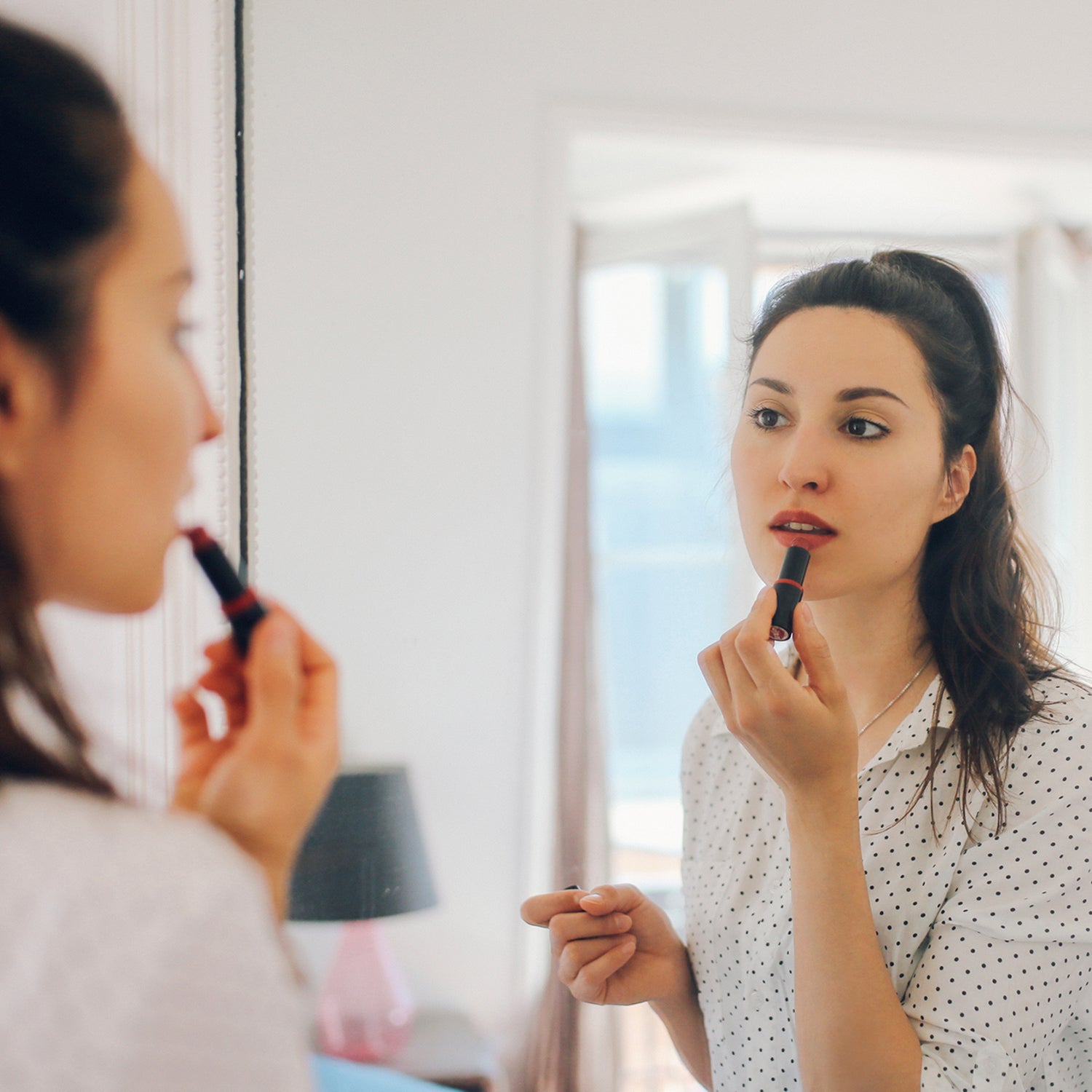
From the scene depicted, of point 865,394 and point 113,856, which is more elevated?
point 865,394

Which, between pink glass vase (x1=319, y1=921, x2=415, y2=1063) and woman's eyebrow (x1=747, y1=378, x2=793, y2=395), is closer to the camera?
woman's eyebrow (x1=747, y1=378, x2=793, y2=395)

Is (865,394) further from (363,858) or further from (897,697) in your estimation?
(363,858)

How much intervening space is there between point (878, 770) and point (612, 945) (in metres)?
0.29

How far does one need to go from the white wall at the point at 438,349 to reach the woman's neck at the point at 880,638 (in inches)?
43.5

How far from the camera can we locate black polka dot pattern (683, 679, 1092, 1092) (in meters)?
0.75

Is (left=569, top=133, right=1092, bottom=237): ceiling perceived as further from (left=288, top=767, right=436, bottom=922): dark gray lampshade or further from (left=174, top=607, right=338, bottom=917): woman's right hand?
(left=174, top=607, right=338, bottom=917): woman's right hand

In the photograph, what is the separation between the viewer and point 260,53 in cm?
194

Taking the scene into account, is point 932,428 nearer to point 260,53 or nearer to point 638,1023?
point 260,53

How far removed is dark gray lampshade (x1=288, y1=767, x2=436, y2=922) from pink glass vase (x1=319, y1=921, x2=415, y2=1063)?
15 cm

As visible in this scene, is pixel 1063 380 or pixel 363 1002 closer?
pixel 363 1002

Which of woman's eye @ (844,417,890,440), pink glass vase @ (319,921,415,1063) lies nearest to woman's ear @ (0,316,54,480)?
woman's eye @ (844,417,890,440)

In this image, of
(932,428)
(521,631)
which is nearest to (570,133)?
(521,631)

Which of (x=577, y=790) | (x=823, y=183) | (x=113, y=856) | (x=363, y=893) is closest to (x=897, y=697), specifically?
(x=113, y=856)

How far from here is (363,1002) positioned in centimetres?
186
